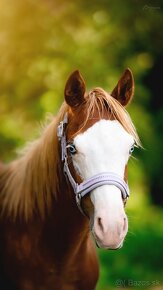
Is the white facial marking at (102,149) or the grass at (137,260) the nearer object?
the white facial marking at (102,149)

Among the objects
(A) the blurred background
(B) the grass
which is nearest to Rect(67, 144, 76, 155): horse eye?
(B) the grass

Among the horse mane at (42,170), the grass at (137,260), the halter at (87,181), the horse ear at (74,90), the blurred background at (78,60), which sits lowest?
the halter at (87,181)

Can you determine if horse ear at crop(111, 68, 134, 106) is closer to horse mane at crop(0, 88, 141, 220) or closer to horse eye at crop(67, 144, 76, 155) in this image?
horse mane at crop(0, 88, 141, 220)

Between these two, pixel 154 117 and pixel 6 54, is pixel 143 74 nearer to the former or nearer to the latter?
pixel 154 117

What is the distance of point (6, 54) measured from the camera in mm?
4762

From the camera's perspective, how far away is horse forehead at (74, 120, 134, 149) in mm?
1664

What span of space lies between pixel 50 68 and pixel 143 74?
799 millimetres

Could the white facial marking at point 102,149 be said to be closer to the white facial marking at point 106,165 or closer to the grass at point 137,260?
the white facial marking at point 106,165

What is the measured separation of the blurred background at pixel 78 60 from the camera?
182 inches

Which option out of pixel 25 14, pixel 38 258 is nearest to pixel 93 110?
pixel 38 258

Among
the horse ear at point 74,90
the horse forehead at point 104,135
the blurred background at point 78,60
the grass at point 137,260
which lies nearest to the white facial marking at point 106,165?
the horse forehead at point 104,135

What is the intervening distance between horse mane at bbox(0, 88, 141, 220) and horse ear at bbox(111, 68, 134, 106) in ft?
0.23

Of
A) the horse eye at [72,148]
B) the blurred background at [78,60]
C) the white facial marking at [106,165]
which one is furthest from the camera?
the blurred background at [78,60]

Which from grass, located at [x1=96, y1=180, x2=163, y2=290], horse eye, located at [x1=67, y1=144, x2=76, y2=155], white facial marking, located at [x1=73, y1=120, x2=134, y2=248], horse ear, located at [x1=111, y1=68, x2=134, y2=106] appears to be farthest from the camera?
grass, located at [x1=96, y1=180, x2=163, y2=290]
